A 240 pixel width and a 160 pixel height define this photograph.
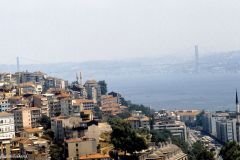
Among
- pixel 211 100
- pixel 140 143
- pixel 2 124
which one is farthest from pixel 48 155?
pixel 211 100

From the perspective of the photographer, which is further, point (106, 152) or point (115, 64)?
point (115, 64)

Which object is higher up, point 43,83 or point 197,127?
point 43,83

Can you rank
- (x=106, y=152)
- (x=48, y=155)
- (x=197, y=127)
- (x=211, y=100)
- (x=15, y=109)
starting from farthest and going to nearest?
(x=211, y=100), (x=197, y=127), (x=15, y=109), (x=106, y=152), (x=48, y=155)

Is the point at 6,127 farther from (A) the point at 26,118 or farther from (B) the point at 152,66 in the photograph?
(B) the point at 152,66

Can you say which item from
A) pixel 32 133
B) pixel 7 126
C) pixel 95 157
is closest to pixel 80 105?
pixel 7 126

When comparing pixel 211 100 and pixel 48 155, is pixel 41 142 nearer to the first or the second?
pixel 48 155

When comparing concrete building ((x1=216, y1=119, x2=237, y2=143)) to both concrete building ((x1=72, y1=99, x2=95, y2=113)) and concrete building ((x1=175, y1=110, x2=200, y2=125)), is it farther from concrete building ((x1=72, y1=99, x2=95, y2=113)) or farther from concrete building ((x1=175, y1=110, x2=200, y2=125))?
concrete building ((x1=72, y1=99, x2=95, y2=113))

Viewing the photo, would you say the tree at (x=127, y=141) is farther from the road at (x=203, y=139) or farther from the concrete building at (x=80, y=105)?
the road at (x=203, y=139)
